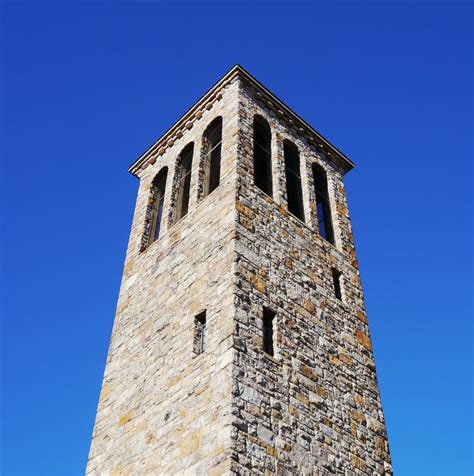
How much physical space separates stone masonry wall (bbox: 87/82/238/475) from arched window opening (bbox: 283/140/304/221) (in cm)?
210

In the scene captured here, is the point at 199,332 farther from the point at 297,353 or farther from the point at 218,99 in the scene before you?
the point at 218,99

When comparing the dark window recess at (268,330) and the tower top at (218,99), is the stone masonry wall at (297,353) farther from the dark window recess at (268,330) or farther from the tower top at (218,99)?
the tower top at (218,99)

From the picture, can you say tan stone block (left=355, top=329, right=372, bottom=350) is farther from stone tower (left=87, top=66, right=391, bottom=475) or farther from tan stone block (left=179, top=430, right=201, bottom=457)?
tan stone block (left=179, top=430, right=201, bottom=457)

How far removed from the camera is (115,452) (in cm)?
1260

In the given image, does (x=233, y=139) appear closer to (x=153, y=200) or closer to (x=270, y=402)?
(x=153, y=200)

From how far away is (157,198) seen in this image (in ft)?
63.8

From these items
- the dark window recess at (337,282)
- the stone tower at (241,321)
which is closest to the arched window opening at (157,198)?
the stone tower at (241,321)

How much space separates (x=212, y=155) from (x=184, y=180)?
4.34 ft

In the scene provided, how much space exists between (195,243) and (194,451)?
5.41 m

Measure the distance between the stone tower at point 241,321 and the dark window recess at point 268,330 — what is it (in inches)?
1.0

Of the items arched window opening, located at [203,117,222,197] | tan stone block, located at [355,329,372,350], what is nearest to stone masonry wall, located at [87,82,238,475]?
arched window opening, located at [203,117,222,197]

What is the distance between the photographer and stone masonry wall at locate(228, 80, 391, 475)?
11.0 meters

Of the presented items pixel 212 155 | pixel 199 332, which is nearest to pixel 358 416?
pixel 199 332

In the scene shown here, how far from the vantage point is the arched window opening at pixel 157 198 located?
59.7 ft
